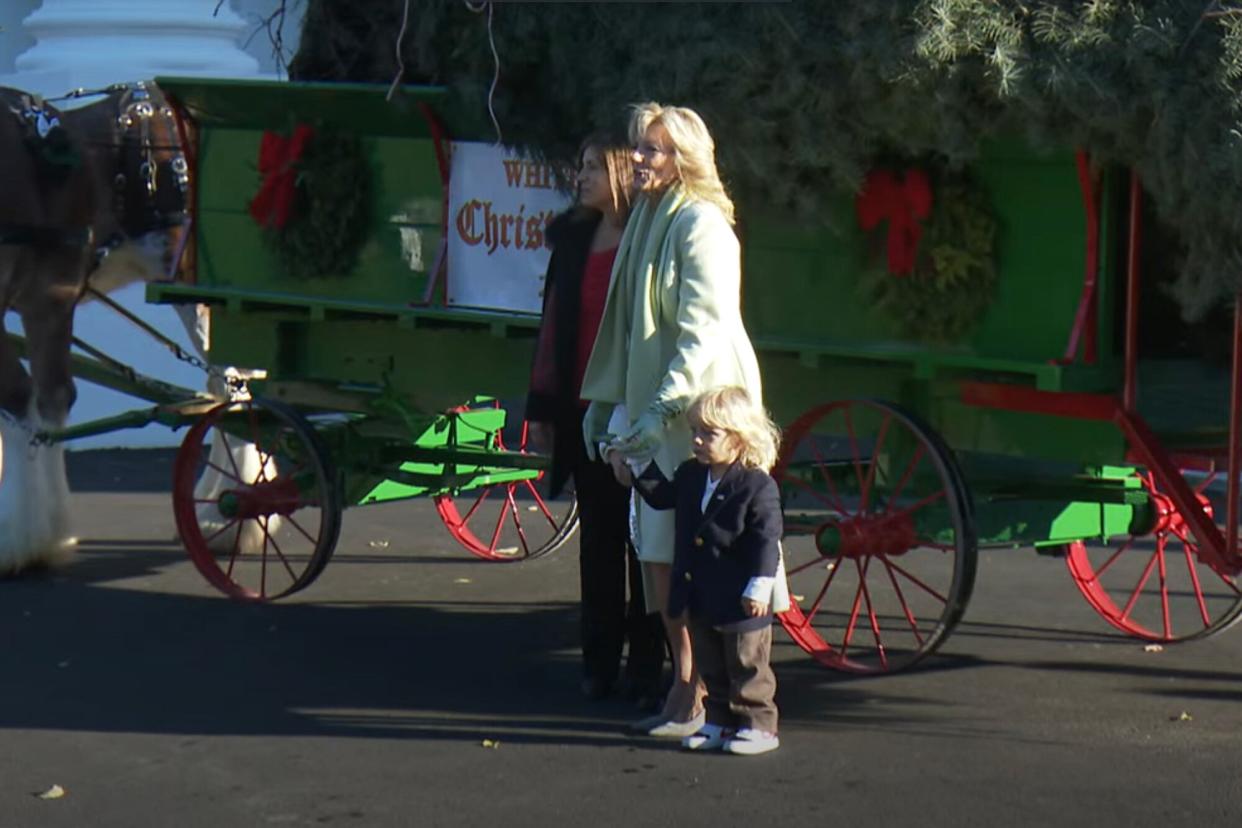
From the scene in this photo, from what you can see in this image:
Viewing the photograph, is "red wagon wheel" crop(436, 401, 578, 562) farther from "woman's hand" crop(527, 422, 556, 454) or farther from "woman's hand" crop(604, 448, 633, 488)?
"woman's hand" crop(604, 448, 633, 488)

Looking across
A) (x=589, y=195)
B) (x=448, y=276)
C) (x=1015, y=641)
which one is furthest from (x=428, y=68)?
(x=1015, y=641)

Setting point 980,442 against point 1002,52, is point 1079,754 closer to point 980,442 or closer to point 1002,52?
point 980,442

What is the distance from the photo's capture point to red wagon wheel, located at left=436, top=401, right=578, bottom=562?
8.98 metres

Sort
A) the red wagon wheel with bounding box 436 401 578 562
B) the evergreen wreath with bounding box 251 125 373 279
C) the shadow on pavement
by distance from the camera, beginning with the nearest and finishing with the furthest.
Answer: the evergreen wreath with bounding box 251 125 373 279 → the red wagon wheel with bounding box 436 401 578 562 → the shadow on pavement

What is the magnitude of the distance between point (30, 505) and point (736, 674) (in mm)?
3934

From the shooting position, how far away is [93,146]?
9.09 meters

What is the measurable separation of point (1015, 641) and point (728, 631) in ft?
6.90

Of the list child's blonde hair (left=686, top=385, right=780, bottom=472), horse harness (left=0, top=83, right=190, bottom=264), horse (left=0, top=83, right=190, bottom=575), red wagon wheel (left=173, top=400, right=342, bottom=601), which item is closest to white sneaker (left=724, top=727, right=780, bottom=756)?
child's blonde hair (left=686, top=385, right=780, bottom=472)

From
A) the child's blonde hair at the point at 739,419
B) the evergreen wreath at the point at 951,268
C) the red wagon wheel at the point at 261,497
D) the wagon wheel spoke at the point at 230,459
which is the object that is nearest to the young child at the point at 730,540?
the child's blonde hair at the point at 739,419

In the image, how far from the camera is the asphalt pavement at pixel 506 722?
525cm

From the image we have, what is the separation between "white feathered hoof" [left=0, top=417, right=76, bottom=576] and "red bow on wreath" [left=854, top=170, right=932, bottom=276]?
13.2 ft

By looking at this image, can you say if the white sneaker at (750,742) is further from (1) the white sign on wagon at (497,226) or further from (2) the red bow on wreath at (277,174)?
(2) the red bow on wreath at (277,174)

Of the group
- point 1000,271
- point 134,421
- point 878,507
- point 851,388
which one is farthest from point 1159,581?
point 134,421

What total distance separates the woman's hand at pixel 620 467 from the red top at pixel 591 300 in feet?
1.44
